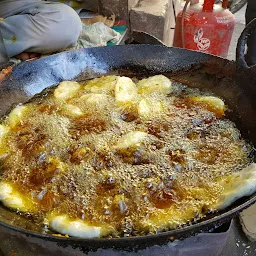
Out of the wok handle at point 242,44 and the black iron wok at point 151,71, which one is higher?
A: the wok handle at point 242,44

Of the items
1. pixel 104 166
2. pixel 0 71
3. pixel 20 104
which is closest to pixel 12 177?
pixel 104 166

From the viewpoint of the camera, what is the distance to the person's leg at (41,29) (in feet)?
9.95

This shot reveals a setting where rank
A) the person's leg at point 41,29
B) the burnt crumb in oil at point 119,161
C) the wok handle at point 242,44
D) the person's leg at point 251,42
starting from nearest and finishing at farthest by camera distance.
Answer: the burnt crumb in oil at point 119,161, the wok handle at point 242,44, the person's leg at point 41,29, the person's leg at point 251,42

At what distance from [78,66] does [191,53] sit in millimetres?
740

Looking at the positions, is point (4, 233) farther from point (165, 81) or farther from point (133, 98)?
point (165, 81)

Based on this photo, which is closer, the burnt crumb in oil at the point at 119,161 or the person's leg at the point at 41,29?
the burnt crumb in oil at the point at 119,161

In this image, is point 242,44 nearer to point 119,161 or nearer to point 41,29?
point 119,161

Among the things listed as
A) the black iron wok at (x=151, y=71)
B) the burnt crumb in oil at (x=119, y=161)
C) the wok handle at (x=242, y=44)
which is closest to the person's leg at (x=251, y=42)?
the black iron wok at (x=151, y=71)

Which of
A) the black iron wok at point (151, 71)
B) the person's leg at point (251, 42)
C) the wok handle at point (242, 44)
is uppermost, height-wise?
the wok handle at point (242, 44)

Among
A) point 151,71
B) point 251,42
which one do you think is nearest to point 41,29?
point 151,71

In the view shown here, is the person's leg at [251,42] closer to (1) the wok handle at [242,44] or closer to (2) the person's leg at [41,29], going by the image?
(2) the person's leg at [41,29]

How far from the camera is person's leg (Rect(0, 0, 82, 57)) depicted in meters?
3.03

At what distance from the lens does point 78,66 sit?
2.19 m

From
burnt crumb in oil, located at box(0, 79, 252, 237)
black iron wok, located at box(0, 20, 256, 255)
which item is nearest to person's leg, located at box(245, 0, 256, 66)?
black iron wok, located at box(0, 20, 256, 255)
